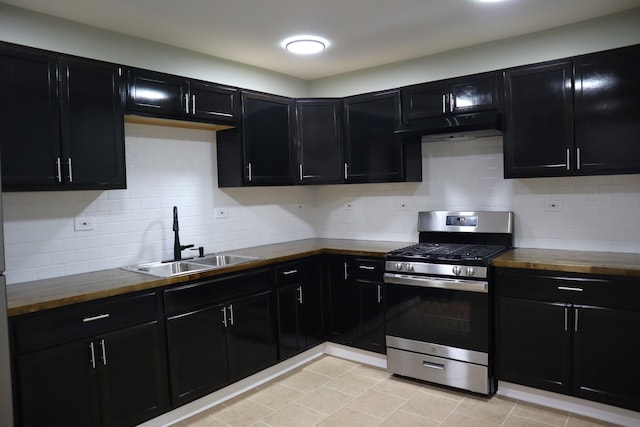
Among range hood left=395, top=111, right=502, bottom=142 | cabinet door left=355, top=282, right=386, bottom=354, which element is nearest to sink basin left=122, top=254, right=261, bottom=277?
cabinet door left=355, top=282, right=386, bottom=354

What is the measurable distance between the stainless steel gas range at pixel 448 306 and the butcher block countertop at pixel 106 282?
350mm

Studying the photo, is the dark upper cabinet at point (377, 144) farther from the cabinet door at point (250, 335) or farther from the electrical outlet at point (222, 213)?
the cabinet door at point (250, 335)

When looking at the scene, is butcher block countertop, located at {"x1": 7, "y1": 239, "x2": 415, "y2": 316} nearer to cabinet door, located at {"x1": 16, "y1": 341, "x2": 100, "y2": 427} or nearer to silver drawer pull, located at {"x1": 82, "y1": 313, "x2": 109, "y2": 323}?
silver drawer pull, located at {"x1": 82, "y1": 313, "x2": 109, "y2": 323}

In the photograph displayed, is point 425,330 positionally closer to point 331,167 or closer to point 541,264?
point 541,264

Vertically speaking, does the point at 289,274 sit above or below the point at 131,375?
above

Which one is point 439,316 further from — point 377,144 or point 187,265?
point 187,265

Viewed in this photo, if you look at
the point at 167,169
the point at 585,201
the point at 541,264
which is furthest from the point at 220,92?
the point at 585,201

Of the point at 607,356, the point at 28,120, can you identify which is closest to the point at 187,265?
the point at 28,120

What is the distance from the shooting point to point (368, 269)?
12.3 feet

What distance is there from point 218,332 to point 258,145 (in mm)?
1610

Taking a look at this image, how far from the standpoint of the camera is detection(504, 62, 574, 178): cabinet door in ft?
10.2

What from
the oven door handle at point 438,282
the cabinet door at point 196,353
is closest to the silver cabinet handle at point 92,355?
the cabinet door at point 196,353

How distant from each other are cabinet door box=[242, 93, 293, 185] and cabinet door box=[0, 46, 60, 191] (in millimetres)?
1485

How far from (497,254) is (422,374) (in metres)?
1.06
